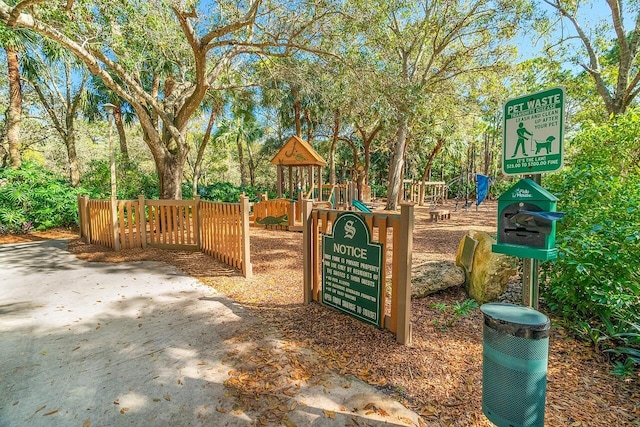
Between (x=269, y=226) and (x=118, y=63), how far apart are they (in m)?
6.27

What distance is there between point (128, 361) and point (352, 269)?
2.20 m

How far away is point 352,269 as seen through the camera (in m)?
3.28

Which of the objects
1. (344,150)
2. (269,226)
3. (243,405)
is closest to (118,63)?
(269,226)

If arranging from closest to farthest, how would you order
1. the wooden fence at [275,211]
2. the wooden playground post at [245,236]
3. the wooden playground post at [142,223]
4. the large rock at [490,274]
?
the large rock at [490,274] → the wooden playground post at [245,236] → the wooden playground post at [142,223] → the wooden fence at [275,211]

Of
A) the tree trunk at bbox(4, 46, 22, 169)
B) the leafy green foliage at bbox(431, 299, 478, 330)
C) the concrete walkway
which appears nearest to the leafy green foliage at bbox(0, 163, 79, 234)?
the tree trunk at bbox(4, 46, 22, 169)

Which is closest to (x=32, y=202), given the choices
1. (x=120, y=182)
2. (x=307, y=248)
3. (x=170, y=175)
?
(x=120, y=182)

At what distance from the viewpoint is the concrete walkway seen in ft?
6.72

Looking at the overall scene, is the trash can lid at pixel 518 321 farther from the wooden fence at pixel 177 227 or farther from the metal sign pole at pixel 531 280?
the wooden fence at pixel 177 227

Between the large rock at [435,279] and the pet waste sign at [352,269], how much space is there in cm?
115

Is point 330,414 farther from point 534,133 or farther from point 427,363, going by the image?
point 534,133

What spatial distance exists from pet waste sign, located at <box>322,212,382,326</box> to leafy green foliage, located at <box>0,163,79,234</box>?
10908 millimetres

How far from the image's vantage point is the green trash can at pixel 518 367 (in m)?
1.69

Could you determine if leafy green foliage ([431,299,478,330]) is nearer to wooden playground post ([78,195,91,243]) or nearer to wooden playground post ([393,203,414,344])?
wooden playground post ([393,203,414,344])

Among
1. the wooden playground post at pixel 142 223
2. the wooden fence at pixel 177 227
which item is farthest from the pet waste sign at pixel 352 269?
the wooden playground post at pixel 142 223
